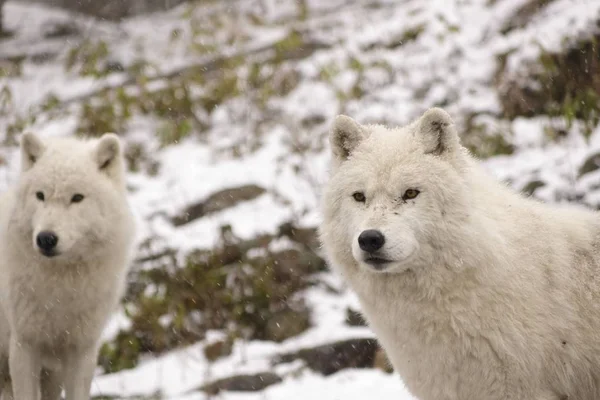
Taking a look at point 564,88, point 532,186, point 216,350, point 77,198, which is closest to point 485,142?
point 564,88

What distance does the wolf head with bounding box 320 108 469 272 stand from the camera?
10.8ft

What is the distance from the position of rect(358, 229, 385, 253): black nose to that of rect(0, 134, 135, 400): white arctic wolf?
2399mm

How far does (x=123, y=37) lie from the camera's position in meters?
14.6

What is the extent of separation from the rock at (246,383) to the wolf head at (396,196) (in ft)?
9.02

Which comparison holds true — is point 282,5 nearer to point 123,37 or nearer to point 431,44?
point 123,37

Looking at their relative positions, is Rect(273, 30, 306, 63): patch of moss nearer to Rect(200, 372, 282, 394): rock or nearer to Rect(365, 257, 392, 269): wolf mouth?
Rect(200, 372, 282, 394): rock

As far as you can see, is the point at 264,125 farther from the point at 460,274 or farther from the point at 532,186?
the point at 460,274

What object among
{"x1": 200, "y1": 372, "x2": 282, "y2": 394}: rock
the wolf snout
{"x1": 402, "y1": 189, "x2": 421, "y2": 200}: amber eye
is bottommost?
{"x1": 200, "y1": 372, "x2": 282, "y2": 394}: rock

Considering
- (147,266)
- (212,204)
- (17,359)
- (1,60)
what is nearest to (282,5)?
(1,60)

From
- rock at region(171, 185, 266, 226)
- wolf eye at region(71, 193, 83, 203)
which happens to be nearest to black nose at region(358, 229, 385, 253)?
wolf eye at region(71, 193, 83, 203)

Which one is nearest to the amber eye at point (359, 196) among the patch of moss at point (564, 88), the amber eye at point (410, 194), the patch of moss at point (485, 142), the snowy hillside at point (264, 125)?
the amber eye at point (410, 194)

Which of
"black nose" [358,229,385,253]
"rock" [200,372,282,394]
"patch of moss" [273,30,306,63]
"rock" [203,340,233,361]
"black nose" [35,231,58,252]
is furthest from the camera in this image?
"patch of moss" [273,30,306,63]

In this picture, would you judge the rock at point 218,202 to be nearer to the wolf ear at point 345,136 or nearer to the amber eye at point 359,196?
the wolf ear at point 345,136

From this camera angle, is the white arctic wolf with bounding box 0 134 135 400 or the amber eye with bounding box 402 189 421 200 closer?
the amber eye with bounding box 402 189 421 200
